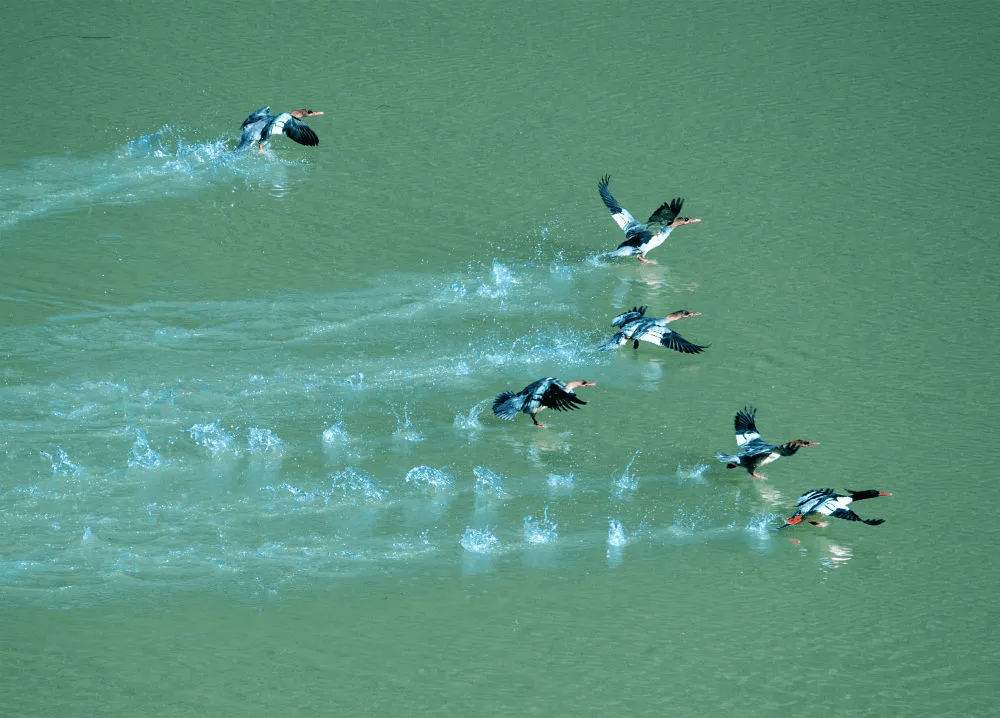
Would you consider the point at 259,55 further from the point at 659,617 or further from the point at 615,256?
the point at 659,617

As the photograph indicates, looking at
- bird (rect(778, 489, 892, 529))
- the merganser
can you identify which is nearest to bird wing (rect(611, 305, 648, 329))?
bird (rect(778, 489, 892, 529))

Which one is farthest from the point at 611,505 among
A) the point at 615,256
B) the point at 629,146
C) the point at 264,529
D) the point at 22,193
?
the point at 22,193

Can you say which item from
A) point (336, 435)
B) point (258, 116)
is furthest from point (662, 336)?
point (258, 116)

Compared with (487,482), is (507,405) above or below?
above

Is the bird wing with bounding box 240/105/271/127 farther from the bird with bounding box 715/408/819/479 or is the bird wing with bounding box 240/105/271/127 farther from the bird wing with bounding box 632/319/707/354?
the bird with bounding box 715/408/819/479

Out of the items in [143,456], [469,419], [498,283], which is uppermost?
[498,283]

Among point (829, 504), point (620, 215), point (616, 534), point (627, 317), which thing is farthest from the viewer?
point (620, 215)

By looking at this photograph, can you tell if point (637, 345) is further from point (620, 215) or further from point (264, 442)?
point (264, 442)
